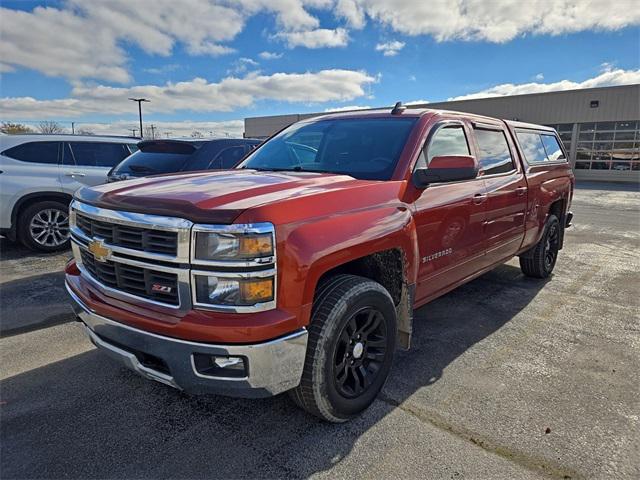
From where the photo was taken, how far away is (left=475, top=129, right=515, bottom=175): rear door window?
396cm

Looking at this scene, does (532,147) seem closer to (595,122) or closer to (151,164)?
(151,164)

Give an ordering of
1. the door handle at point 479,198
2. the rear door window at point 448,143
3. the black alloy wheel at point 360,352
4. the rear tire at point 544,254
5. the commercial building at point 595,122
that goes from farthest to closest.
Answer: the commercial building at point 595,122, the rear tire at point 544,254, the door handle at point 479,198, the rear door window at point 448,143, the black alloy wheel at point 360,352

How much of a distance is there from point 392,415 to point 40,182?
638 centimetres

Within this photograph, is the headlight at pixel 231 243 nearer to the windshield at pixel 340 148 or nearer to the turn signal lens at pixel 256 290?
the turn signal lens at pixel 256 290

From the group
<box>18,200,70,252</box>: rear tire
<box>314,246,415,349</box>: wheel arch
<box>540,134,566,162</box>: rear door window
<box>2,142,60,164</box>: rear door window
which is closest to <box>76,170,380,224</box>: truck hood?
<box>314,246,415,349</box>: wheel arch

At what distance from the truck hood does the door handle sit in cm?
128

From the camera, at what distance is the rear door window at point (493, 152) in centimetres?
396

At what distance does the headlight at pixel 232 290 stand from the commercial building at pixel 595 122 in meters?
29.0

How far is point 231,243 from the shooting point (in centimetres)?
200

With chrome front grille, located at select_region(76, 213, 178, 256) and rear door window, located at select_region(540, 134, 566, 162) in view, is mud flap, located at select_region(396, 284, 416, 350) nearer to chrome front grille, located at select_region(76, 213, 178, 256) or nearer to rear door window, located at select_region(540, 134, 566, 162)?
chrome front grille, located at select_region(76, 213, 178, 256)

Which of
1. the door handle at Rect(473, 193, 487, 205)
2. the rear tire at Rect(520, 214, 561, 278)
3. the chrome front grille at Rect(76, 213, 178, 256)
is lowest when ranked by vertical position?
the rear tire at Rect(520, 214, 561, 278)

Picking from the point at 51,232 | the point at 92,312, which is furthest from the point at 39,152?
the point at 92,312

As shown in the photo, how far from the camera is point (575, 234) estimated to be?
29.4ft

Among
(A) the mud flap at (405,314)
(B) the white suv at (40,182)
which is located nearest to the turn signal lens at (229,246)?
(A) the mud flap at (405,314)
